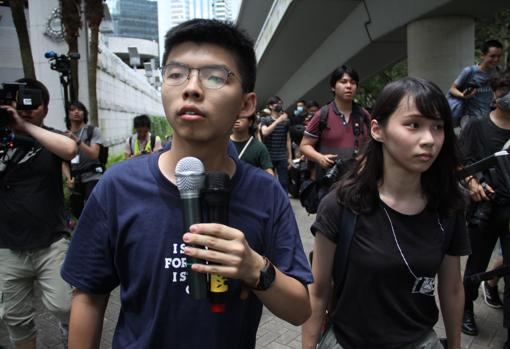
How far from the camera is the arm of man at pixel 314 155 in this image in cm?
422

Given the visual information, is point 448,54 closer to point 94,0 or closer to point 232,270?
point 94,0

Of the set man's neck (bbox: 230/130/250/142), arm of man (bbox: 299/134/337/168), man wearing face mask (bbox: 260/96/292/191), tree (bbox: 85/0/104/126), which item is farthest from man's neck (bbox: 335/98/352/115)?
tree (bbox: 85/0/104/126)

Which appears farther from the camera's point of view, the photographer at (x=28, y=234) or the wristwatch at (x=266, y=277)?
the photographer at (x=28, y=234)

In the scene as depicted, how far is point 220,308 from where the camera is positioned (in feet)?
4.03

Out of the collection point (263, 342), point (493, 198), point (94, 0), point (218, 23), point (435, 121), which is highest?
point (94, 0)

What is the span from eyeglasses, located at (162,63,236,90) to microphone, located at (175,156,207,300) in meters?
0.30

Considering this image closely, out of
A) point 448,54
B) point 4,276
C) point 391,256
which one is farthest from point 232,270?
point 448,54

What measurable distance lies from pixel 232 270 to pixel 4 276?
2.46 metres

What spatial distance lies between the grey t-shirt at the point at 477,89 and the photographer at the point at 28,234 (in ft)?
16.1

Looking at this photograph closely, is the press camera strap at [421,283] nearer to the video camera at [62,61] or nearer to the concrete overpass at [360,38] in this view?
the concrete overpass at [360,38]

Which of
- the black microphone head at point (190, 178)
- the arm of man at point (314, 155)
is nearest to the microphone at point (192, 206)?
the black microphone head at point (190, 178)

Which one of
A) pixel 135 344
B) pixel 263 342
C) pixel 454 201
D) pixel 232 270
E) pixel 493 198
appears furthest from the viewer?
pixel 263 342

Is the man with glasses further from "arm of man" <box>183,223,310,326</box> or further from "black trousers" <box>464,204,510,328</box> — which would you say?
"black trousers" <box>464,204,510,328</box>

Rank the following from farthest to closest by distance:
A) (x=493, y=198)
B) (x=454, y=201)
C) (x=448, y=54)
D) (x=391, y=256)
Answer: (x=448, y=54) → (x=493, y=198) → (x=454, y=201) → (x=391, y=256)
